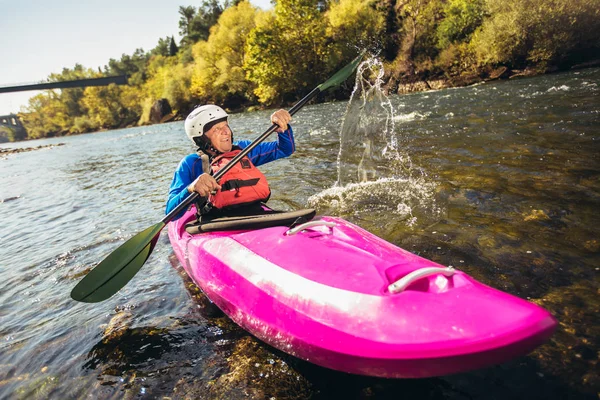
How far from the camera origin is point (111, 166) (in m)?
12.9

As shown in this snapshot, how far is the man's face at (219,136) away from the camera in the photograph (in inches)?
138

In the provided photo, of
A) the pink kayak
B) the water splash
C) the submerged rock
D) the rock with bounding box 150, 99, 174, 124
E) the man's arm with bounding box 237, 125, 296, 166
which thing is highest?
the rock with bounding box 150, 99, 174, 124

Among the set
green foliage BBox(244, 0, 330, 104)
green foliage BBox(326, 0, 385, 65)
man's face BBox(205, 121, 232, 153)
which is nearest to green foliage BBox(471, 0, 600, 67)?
green foliage BBox(326, 0, 385, 65)

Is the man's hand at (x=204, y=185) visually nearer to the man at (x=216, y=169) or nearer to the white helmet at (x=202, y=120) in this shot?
the man at (x=216, y=169)

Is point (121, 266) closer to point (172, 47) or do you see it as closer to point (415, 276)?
point (415, 276)

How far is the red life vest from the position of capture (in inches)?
129

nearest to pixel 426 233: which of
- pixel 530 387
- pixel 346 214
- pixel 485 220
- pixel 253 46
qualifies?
pixel 485 220

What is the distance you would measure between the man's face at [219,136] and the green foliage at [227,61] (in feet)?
109

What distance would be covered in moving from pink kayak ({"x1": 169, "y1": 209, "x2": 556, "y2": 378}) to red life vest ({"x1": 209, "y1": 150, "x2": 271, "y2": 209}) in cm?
69

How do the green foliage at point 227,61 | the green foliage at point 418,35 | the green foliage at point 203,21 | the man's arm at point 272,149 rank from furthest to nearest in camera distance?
the green foliage at point 203,21, the green foliage at point 227,61, the green foliage at point 418,35, the man's arm at point 272,149

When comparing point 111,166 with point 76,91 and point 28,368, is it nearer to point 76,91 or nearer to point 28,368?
point 28,368

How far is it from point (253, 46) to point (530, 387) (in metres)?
32.6

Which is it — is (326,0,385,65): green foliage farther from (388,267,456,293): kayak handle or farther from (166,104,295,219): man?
(388,267,456,293): kayak handle

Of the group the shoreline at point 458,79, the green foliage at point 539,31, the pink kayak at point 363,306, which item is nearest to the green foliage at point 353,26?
the shoreline at point 458,79
